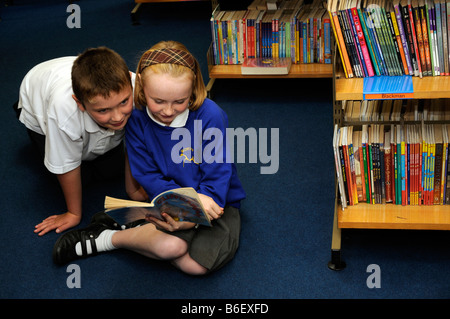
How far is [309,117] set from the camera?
269 cm

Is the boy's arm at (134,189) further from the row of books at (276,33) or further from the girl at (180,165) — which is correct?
the row of books at (276,33)

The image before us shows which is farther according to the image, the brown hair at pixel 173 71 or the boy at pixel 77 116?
the boy at pixel 77 116

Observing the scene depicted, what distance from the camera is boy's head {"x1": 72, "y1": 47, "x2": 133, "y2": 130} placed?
173cm

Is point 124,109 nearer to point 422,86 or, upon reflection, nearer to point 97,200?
point 97,200

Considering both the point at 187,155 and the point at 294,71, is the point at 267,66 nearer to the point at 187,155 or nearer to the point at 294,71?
the point at 294,71

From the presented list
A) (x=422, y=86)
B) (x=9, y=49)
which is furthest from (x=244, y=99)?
(x=9, y=49)

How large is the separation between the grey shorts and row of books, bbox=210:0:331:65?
3.92 feet

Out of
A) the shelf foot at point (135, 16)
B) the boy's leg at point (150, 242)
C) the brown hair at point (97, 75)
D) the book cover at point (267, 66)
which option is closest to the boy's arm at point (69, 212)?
the boy's leg at point (150, 242)

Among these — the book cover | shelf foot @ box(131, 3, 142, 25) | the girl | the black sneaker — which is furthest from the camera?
shelf foot @ box(131, 3, 142, 25)

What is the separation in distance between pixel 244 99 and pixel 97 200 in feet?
3.29

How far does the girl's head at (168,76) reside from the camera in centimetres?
164

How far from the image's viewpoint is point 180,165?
1.82 m

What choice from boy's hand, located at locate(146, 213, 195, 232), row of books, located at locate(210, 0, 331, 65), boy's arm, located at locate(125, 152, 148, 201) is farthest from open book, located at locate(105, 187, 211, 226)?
row of books, located at locate(210, 0, 331, 65)

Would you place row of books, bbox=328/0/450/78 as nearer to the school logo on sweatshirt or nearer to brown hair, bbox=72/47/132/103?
the school logo on sweatshirt
